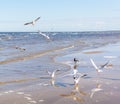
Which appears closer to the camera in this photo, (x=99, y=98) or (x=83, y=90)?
(x=99, y=98)

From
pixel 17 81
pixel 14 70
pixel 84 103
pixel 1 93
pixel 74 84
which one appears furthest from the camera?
pixel 14 70

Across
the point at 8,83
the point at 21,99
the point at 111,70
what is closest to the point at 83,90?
the point at 21,99

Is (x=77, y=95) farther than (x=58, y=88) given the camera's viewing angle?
No

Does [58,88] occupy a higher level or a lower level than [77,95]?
higher

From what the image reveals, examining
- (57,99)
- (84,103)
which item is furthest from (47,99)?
(84,103)

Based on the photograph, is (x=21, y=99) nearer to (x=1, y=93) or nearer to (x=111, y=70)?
(x=1, y=93)

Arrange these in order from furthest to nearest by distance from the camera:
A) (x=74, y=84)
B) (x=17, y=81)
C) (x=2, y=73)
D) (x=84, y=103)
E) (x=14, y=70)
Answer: (x=14, y=70) < (x=2, y=73) < (x=17, y=81) < (x=74, y=84) < (x=84, y=103)

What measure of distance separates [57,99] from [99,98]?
5.09 feet

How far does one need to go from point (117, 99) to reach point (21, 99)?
3.54 meters

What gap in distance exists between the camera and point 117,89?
1438cm

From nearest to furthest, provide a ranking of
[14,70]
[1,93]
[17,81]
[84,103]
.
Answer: [84,103] < [1,93] < [17,81] < [14,70]

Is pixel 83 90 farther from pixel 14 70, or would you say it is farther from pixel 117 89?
pixel 14 70

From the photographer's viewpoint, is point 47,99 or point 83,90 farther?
point 83,90

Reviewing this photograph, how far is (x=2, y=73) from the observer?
19469 mm
